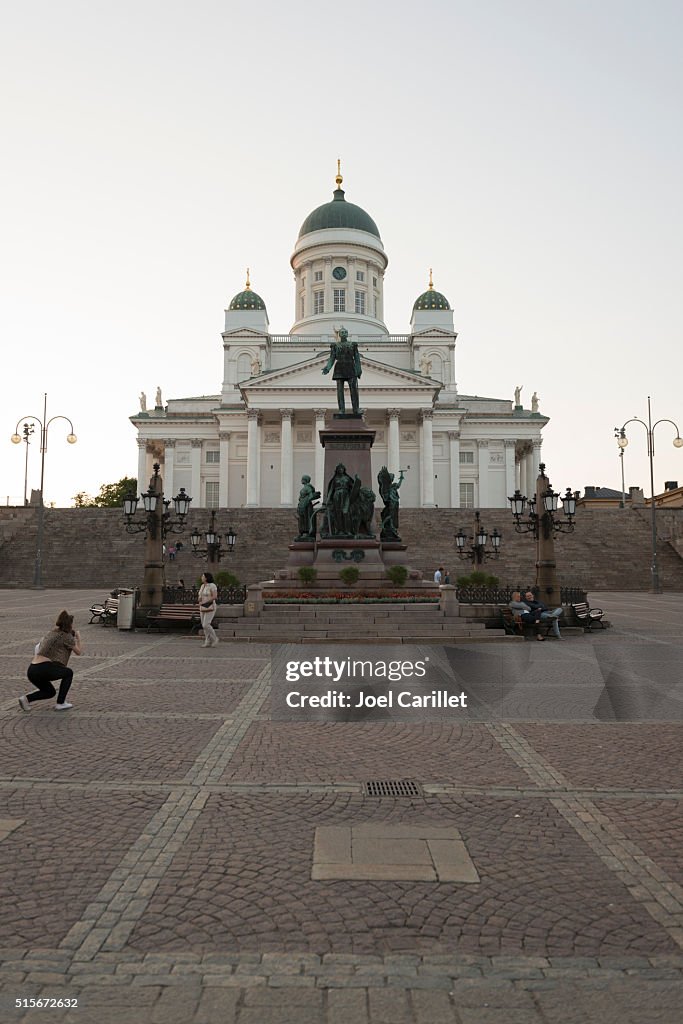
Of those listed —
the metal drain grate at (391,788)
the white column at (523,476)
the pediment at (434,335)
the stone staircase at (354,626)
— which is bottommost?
the metal drain grate at (391,788)

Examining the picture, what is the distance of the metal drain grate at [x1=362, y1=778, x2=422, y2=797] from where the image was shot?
6.18m

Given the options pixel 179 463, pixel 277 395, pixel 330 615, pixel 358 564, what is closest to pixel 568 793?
pixel 330 615

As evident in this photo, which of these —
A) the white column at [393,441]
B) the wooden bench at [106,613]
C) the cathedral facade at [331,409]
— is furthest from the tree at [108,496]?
the wooden bench at [106,613]

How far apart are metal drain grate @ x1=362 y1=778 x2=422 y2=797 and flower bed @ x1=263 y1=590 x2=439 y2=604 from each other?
42.0 ft

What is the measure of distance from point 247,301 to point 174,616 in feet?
235

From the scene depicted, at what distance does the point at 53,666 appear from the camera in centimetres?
948

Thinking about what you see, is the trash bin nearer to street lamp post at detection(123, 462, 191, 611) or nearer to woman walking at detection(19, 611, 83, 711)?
street lamp post at detection(123, 462, 191, 611)

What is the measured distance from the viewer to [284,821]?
18.1 feet

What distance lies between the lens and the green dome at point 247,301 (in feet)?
281

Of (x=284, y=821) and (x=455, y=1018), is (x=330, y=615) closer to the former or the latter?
(x=284, y=821)

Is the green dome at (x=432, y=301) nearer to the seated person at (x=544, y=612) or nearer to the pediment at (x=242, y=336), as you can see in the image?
the pediment at (x=242, y=336)

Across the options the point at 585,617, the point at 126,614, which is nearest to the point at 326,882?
the point at 126,614

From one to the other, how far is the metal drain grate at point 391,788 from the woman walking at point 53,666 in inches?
192

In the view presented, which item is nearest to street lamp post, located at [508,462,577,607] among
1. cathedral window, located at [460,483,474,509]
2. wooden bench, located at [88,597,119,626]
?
wooden bench, located at [88,597,119,626]
